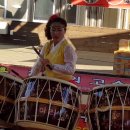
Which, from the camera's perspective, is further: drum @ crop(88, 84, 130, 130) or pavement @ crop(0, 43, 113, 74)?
pavement @ crop(0, 43, 113, 74)

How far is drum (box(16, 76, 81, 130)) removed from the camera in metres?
3.98

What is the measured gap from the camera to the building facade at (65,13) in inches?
583

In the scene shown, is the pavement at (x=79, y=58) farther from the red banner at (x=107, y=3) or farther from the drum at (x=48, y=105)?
the drum at (x=48, y=105)

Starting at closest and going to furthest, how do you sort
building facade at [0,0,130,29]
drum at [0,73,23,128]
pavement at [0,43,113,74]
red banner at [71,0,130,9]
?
drum at [0,73,23,128] → pavement at [0,43,113,74] → red banner at [71,0,130,9] → building facade at [0,0,130,29]

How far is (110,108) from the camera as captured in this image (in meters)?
3.94

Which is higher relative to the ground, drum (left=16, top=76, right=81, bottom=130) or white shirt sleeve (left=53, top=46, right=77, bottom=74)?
white shirt sleeve (left=53, top=46, right=77, bottom=74)

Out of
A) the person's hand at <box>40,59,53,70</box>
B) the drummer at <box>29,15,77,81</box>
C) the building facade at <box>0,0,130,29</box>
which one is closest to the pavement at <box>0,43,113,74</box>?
the building facade at <box>0,0,130,29</box>

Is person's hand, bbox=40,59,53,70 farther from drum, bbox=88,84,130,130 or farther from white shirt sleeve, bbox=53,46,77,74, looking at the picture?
drum, bbox=88,84,130,130

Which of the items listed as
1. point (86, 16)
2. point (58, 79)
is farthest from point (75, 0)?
point (58, 79)

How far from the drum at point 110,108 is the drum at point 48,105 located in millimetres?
174

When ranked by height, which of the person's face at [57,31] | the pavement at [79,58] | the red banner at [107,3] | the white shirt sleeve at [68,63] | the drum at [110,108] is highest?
the red banner at [107,3]

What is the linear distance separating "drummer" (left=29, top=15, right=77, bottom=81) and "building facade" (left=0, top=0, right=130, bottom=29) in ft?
34.0

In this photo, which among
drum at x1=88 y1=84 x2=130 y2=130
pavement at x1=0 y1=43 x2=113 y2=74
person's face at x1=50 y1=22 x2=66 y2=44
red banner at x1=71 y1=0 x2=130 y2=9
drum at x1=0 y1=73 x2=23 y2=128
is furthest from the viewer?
red banner at x1=71 y1=0 x2=130 y2=9

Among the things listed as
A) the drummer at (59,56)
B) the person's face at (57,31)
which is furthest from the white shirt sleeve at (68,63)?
the person's face at (57,31)
